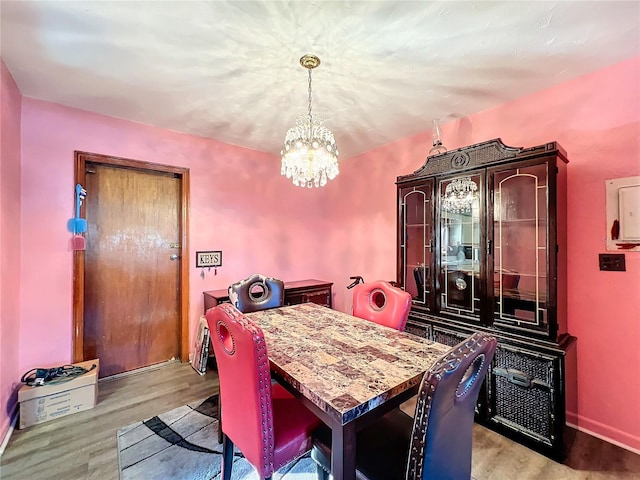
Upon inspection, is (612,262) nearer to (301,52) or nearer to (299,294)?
(301,52)

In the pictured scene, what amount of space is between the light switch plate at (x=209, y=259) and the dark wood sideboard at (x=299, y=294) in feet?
0.99

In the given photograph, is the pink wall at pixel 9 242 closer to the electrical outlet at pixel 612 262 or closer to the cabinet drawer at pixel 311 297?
the cabinet drawer at pixel 311 297

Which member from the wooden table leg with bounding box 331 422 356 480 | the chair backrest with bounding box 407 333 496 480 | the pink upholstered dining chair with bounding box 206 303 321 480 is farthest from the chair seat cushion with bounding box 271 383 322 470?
the chair backrest with bounding box 407 333 496 480

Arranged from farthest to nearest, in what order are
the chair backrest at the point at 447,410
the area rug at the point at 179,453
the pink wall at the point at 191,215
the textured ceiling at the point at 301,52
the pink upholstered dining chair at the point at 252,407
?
the pink wall at the point at 191,215 < the area rug at the point at 179,453 < the textured ceiling at the point at 301,52 < the pink upholstered dining chair at the point at 252,407 < the chair backrest at the point at 447,410

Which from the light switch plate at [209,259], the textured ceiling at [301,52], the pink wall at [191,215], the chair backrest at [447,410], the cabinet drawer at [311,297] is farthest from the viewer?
the cabinet drawer at [311,297]

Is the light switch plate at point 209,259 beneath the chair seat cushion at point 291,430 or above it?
above

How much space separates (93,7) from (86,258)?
6.78ft

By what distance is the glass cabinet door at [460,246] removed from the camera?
2.20 metres

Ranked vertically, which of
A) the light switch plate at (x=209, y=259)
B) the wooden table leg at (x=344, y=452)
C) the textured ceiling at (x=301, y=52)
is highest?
the textured ceiling at (x=301, y=52)

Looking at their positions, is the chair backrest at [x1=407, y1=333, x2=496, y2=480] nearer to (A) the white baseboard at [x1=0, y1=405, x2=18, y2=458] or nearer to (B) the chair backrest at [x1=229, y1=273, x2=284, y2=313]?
(B) the chair backrest at [x1=229, y1=273, x2=284, y2=313]

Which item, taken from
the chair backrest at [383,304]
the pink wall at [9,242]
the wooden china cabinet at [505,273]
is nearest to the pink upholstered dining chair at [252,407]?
→ the chair backrest at [383,304]

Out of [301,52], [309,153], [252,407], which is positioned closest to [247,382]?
[252,407]

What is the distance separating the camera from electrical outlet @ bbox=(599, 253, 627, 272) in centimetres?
188

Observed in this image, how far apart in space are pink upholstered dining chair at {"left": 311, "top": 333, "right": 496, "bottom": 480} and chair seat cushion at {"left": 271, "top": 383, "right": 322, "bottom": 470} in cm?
5
